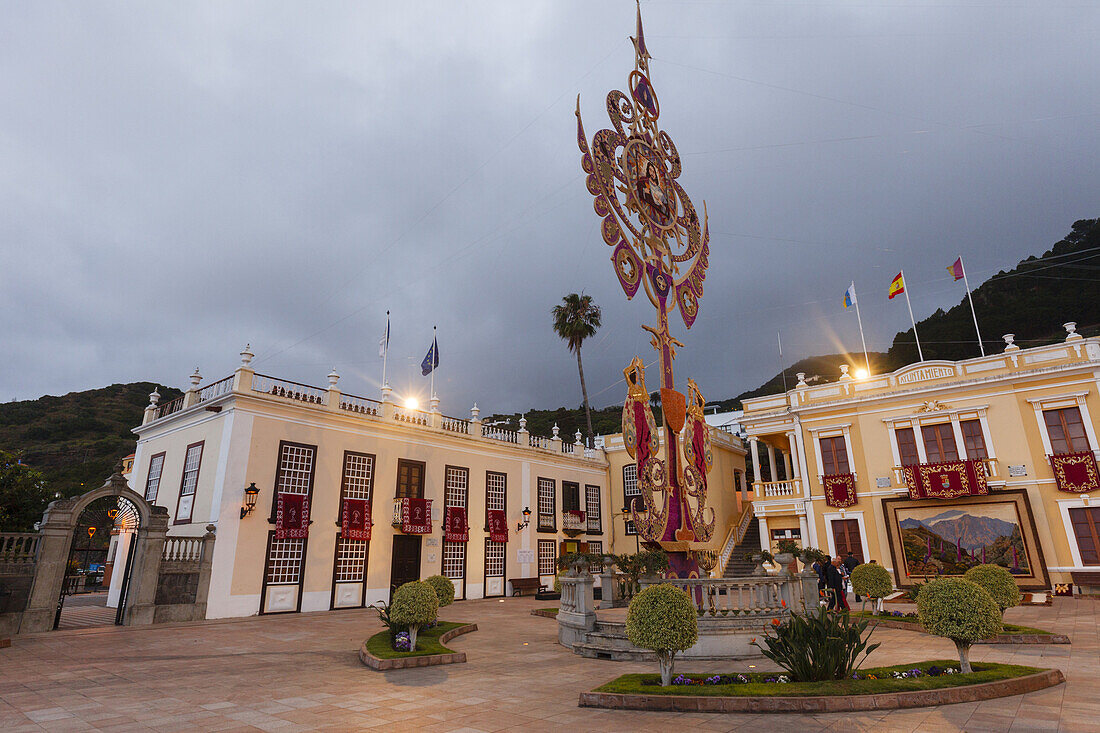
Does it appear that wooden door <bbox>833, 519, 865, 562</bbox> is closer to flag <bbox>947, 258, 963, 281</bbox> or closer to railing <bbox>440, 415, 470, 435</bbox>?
flag <bbox>947, 258, 963, 281</bbox>

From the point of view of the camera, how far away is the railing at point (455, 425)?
2666 cm

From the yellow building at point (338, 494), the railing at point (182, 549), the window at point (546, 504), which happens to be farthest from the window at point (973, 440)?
the railing at point (182, 549)

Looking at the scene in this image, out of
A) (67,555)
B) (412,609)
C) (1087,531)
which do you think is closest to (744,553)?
(1087,531)

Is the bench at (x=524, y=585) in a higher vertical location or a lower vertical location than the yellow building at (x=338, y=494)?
lower

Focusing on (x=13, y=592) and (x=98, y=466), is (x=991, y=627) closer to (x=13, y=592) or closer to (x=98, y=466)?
(x=13, y=592)

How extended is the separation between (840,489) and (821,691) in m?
20.5

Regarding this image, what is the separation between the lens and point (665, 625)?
24.8ft

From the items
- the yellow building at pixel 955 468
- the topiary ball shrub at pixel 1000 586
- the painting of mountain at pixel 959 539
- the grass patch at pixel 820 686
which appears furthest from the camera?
the painting of mountain at pixel 959 539

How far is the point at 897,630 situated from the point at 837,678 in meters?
8.65

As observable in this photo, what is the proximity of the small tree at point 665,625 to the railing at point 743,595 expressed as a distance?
9.89 feet

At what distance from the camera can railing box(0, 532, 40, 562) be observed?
13914 mm

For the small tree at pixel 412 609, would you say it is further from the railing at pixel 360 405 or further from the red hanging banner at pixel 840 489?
the red hanging banner at pixel 840 489

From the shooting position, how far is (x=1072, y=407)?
21.4 m

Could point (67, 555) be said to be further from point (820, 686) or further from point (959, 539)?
point (959, 539)
